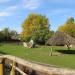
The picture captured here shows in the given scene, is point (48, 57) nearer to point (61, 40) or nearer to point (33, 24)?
point (61, 40)

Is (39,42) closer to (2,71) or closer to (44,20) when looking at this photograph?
(44,20)

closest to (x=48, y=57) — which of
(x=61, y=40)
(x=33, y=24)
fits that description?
(x=61, y=40)

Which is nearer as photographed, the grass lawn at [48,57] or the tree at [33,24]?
the grass lawn at [48,57]

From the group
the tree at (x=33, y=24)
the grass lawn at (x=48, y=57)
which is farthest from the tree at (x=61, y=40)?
the tree at (x=33, y=24)

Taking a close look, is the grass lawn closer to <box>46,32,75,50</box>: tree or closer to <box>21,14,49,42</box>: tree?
<box>46,32,75,50</box>: tree

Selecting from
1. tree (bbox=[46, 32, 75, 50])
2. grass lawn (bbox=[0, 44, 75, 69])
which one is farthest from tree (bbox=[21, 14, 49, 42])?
grass lawn (bbox=[0, 44, 75, 69])

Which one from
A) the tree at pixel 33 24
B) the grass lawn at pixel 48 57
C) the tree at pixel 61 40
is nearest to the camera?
the grass lawn at pixel 48 57

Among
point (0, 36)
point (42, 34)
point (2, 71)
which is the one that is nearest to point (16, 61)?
point (2, 71)

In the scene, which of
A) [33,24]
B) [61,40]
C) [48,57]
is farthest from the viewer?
[33,24]

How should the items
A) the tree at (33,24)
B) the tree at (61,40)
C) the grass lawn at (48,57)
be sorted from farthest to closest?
the tree at (33,24) < the tree at (61,40) < the grass lawn at (48,57)

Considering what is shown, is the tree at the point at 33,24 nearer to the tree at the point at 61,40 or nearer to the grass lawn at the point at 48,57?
the tree at the point at 61,40

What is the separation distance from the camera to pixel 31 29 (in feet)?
305

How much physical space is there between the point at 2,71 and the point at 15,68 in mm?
464

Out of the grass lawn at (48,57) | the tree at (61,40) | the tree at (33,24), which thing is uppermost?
the tree at (33,24)
